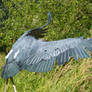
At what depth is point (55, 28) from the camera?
16.5 feet

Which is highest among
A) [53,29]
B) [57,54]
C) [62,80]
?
[57,54]

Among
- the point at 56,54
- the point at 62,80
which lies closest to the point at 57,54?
the point at 56,54

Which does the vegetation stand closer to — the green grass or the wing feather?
the green grass

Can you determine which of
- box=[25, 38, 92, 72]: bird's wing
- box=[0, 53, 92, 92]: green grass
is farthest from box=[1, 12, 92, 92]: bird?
box=[0, 53, 92, 92]: green grass

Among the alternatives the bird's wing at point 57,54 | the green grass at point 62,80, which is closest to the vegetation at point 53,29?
the green grass at point 62,80

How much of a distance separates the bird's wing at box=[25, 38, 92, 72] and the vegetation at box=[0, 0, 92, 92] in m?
0.98

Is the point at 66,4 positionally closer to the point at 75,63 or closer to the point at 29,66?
the point at 75,63

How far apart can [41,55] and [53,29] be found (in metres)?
1.98

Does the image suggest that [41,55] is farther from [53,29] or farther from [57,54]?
[53,29]

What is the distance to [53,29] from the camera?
16.3 feet

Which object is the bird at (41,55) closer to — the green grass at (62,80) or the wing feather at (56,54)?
the wing feather at (56,54)

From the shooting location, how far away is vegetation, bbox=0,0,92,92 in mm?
4008

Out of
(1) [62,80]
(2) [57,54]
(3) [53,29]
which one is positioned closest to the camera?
(2) [57,54]

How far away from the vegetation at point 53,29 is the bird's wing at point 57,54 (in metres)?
0.98
